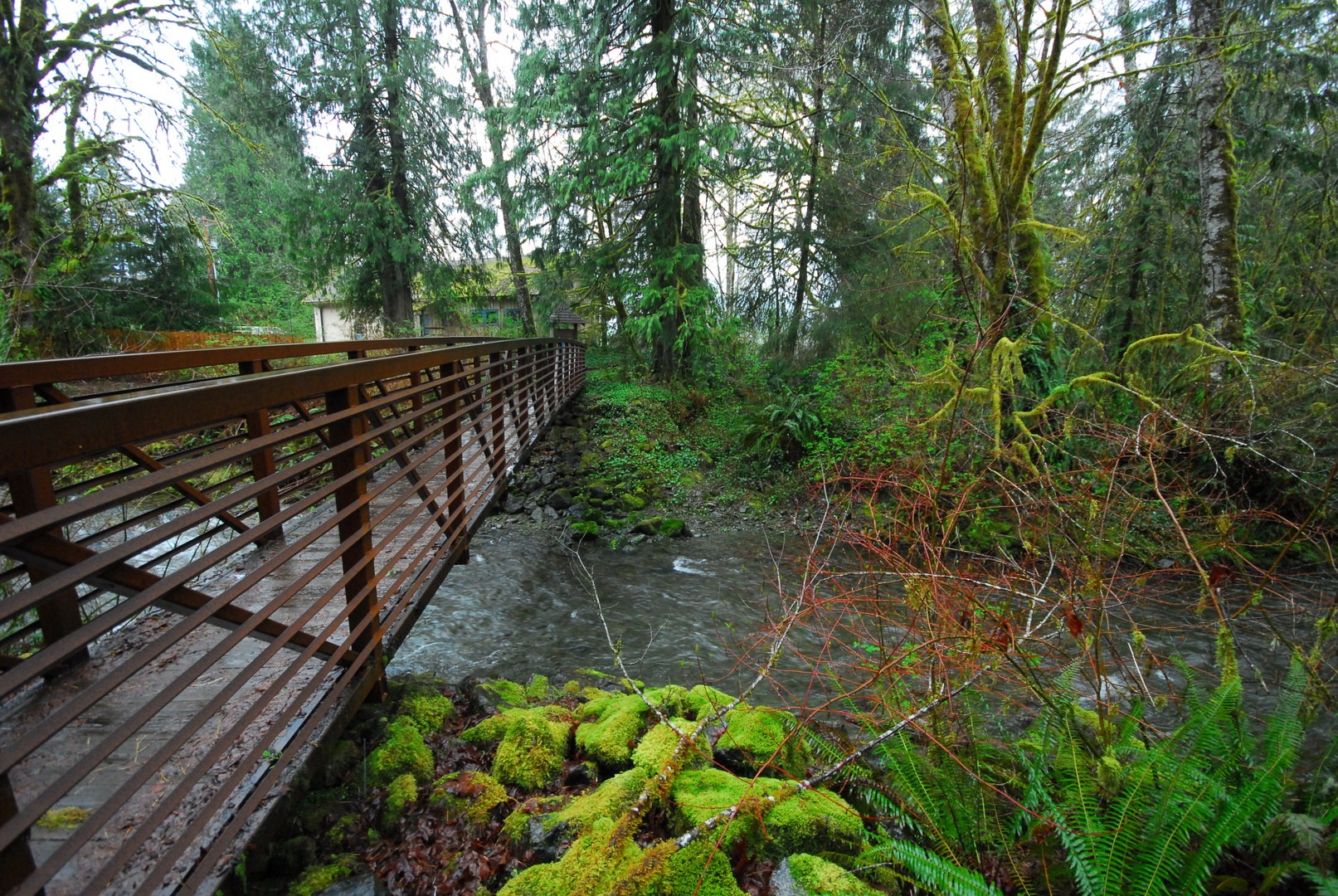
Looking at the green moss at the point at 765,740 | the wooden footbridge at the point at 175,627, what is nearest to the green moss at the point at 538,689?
the wooden footbridge at the point at 175,627

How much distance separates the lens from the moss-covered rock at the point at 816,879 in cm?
180

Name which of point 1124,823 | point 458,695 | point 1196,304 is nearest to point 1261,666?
point 1124,823

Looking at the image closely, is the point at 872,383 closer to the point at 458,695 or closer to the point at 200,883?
the point at 458,695

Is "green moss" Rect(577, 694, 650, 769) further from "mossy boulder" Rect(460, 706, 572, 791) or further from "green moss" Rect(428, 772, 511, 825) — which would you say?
"green moss" Rect(428, 772, 511, 825)

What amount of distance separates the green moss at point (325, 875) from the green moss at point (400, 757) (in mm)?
399

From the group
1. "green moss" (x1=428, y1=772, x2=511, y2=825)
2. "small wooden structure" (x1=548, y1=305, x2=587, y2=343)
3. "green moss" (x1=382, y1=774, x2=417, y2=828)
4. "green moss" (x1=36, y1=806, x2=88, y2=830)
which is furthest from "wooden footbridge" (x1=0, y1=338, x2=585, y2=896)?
"small wooden structure" (x1=548, y1=305, x2=587, y2=343)

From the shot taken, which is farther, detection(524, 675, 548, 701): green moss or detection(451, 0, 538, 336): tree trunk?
detection(451, 0, 538, 336): tree trunk

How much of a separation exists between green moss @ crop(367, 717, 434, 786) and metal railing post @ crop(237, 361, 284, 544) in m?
1.25

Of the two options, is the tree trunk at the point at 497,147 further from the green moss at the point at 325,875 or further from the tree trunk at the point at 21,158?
the green moss at the point at 325,875

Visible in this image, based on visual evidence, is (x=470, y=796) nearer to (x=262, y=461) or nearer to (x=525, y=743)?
(x=525, y=743)

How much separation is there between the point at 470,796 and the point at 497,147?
46.1 ft

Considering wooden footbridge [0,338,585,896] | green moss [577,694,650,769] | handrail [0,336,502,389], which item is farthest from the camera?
green moss [577,694,650,769]

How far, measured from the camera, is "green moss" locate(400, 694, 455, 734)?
10.2 feet

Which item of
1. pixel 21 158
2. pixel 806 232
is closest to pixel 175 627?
pixel 21 158
